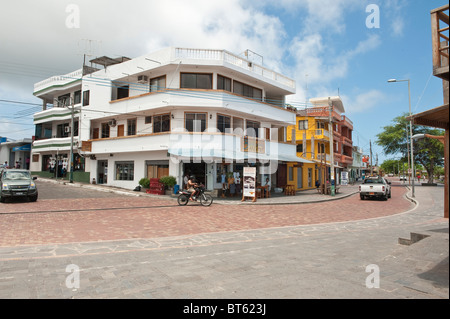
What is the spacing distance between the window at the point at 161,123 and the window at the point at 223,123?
3.95m

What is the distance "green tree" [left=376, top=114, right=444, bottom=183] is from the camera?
143ft

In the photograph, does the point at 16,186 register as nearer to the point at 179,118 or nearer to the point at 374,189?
the point at 179,118

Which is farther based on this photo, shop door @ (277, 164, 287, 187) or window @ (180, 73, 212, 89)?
shop door @ (277, 164, 287, 187)

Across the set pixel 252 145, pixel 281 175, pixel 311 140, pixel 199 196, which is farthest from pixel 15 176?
pixel 311 140

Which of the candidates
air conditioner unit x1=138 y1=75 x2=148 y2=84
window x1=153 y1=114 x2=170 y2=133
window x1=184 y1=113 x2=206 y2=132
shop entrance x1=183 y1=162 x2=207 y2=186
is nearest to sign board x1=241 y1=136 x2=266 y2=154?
window x1=184 y1=113 x2=206 y2=132

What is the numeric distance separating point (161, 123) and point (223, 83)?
5845 millimetres

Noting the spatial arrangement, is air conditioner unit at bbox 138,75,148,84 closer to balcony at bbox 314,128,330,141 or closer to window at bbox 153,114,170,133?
window at bbox 153,114,170,133

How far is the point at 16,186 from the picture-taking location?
16.3 meters

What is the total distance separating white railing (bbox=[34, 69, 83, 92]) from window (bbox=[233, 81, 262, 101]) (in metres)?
17.6

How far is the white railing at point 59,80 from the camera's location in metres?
31.6

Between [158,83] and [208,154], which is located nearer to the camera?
[208,154]
